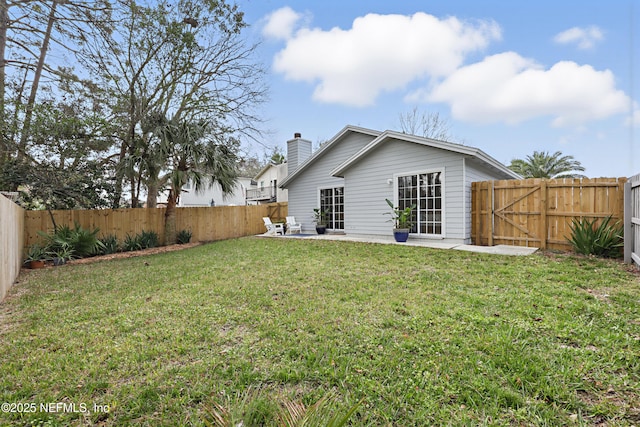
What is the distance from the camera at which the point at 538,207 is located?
7.96m

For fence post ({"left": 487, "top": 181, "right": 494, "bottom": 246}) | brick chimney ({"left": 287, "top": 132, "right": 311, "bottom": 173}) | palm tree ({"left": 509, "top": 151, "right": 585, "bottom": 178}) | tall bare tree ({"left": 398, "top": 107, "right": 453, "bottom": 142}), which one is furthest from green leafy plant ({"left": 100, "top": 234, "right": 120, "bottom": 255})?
palm tree ({"left": 509, "top": 151, "right": 585, "bottom": 178})

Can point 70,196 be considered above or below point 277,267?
above

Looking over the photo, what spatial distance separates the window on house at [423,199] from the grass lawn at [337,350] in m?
4.20

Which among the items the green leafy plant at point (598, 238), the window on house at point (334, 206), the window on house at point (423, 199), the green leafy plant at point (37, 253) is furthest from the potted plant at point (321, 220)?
the green leafy plant at point (37, 253)

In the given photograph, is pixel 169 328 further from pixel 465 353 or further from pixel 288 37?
pixel 288 37

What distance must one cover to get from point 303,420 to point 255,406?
599 millimetres

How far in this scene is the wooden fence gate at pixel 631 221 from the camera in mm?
5427

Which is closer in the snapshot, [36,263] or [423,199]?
[36,263]

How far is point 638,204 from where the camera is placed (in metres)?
5.32

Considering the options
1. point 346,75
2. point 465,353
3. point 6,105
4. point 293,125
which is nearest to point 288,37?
point 346,75

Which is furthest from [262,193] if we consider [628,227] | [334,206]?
[628,227]

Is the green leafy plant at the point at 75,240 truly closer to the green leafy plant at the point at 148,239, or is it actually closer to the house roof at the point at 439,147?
the green leafy plant at the point at 148,239

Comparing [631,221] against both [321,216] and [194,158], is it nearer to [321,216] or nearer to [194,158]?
[321,216]

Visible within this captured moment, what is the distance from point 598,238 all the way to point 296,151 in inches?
470
